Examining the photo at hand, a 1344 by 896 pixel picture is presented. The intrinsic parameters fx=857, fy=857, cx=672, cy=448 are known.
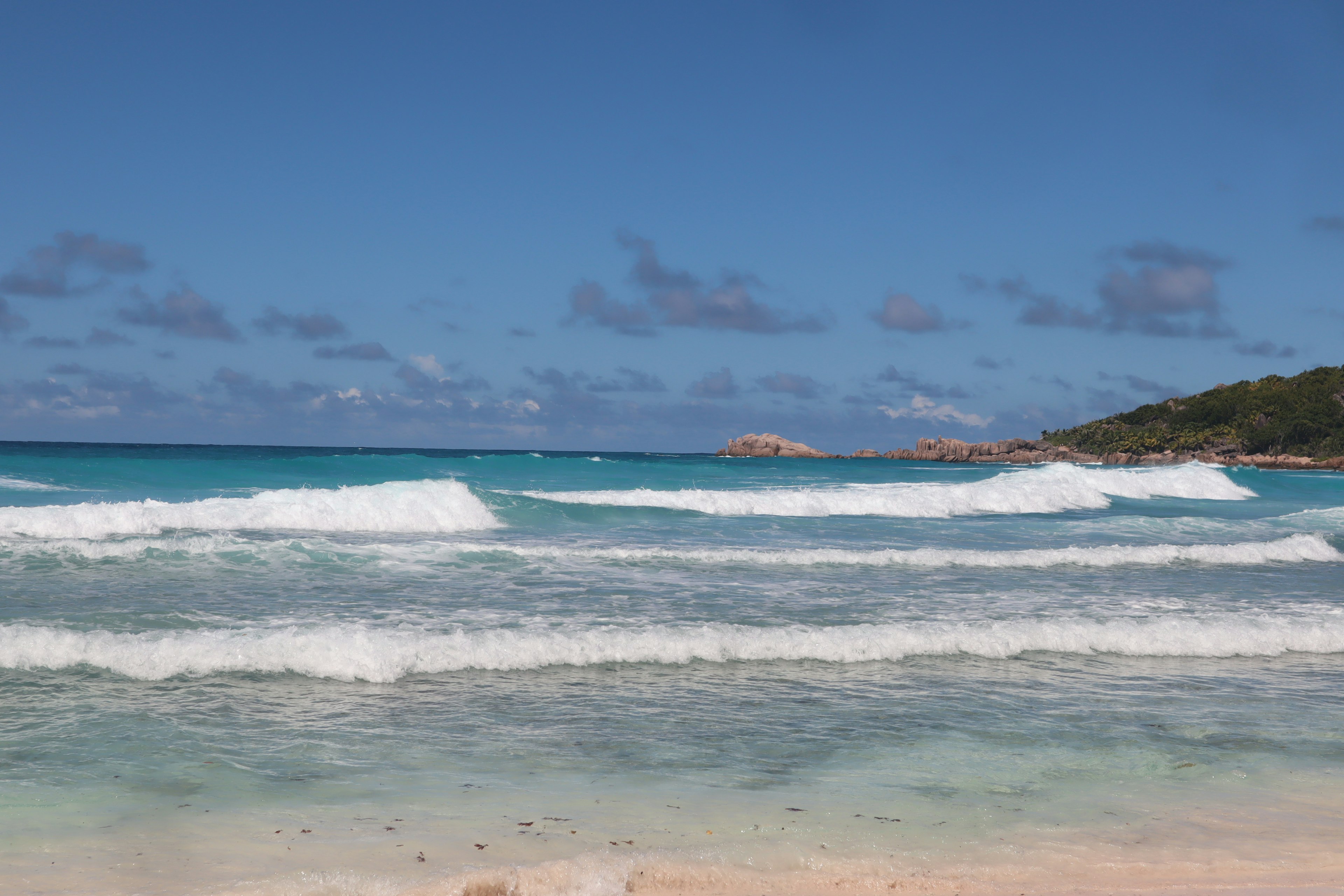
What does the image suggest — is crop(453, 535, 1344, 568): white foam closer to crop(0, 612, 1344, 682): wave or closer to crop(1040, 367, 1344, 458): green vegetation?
crop(0, 612, 1344, 682): wave

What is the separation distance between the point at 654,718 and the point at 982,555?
1008 centimetres

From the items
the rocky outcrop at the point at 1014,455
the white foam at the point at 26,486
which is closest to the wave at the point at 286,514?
the white foam at the point at 26,486

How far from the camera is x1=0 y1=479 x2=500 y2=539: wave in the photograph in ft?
51.3

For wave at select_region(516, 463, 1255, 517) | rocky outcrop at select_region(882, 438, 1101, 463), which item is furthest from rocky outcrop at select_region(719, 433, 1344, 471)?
wave at select_region(516, 463, 1255, 517)

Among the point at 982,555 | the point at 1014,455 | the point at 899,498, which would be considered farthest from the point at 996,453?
the point at 982,555

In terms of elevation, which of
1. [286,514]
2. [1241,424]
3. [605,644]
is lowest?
[605,644]

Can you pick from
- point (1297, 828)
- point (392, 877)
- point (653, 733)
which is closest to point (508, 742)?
point (653, 733)

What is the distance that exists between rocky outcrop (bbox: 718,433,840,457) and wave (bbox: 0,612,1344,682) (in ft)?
370

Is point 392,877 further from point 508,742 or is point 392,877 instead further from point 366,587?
point 366,587

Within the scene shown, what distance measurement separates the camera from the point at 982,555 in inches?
581

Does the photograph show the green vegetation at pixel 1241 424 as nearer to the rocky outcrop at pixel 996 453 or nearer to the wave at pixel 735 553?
the rocky outcrop at pixel 996 453

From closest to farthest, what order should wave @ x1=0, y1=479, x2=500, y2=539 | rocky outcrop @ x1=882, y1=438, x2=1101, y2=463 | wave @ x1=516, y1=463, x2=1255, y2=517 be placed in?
wave @ x1=0, y1=479, x2=500, y2=539
wave @ x1=516, y1=463, x2=1255, y2=517
rocky outcrop @ x1=882, y1=438, x2=1101, y2=463

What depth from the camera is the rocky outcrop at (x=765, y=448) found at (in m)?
122

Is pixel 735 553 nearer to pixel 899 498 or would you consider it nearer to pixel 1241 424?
pixel 899 498
